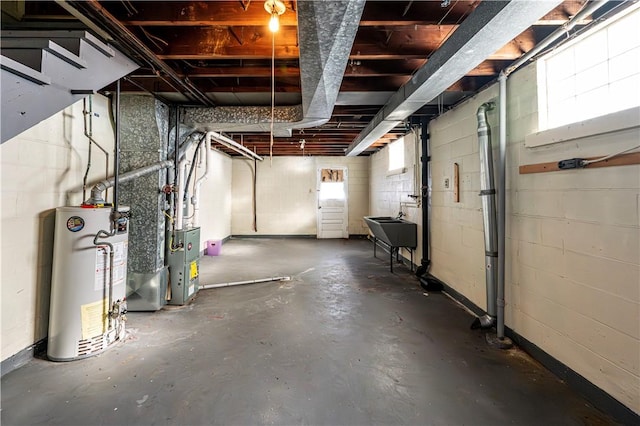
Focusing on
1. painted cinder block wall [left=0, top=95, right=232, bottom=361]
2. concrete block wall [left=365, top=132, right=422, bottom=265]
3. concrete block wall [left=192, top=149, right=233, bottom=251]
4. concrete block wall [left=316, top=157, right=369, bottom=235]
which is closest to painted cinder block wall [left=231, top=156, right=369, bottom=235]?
concrete block wall [left=316, top=157, right=369, bottom=235]

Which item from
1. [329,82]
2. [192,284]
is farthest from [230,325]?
[329,82]

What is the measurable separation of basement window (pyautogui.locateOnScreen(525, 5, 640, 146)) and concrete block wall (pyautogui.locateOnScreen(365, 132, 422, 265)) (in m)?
2.20

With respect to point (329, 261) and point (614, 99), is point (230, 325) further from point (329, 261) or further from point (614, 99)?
point (614, 99)

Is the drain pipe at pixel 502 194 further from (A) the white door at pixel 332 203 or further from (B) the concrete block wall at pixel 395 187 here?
(A) the white door at pixel 332 203

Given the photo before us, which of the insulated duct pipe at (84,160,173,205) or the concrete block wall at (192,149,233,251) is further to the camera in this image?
the concrete block wall at (192,149,233,251)

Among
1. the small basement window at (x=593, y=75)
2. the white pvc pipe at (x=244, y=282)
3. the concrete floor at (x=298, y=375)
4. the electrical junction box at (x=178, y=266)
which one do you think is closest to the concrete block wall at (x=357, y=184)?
the white pvc pipe at (x=244, y=282)

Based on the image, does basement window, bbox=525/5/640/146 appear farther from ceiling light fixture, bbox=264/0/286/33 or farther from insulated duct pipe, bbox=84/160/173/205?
insulated duct pipe, bbox=84/160/173/205

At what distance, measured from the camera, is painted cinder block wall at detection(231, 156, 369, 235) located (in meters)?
7.55

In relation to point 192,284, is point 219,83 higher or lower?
higher

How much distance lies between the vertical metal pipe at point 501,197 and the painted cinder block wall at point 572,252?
7 cm

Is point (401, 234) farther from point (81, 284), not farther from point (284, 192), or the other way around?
point (284, 192)

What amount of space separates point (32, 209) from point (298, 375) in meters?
2.25

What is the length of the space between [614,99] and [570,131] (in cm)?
23

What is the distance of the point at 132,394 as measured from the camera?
5.20 ft
